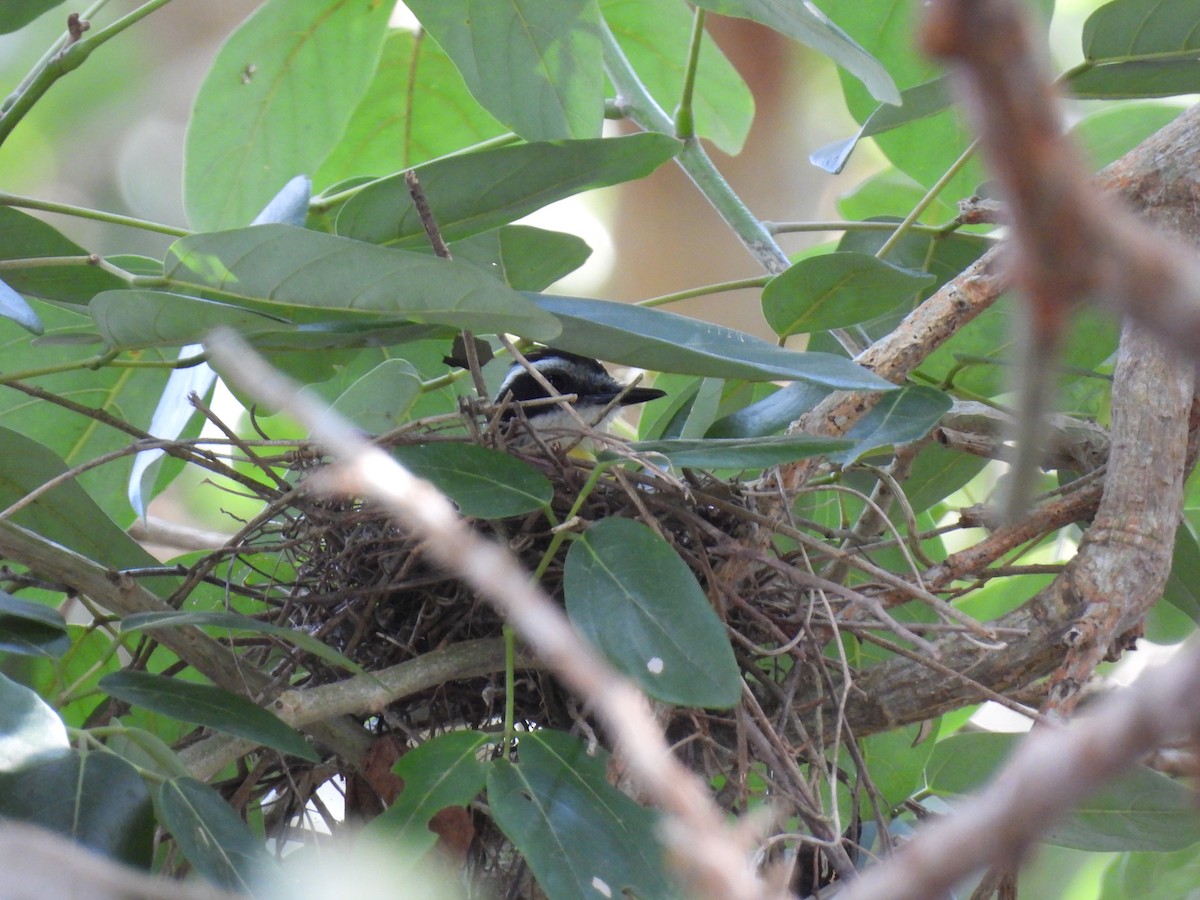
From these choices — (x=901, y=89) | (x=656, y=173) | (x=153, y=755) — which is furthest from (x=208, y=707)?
(x=656, y=173)

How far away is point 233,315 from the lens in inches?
34.7

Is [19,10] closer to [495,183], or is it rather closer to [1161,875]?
[495,183]

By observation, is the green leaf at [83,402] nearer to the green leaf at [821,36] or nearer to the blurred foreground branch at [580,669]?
the green leaf at [821,36]

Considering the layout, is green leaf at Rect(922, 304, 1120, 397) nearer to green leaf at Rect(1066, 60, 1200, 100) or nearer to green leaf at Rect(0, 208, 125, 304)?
green leaf at Rect(1066, 60, 1200, 100)

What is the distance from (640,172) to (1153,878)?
1201 mm

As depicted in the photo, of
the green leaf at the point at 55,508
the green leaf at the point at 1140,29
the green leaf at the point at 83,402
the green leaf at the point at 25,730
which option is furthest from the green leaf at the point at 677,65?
the green leaf at the point at 25,730

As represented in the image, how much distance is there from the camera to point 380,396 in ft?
3.99

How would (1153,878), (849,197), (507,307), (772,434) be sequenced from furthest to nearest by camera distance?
(849,197)
(1153,878)
(772,434)
(507,307)

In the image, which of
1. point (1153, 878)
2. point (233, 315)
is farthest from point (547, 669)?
point (1153, 878)

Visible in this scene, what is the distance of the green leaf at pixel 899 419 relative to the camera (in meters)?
0.98

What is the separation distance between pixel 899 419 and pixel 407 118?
3.48 ft

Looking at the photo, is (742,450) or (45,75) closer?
(742,450)

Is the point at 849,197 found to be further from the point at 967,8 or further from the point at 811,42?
the point at 967,8

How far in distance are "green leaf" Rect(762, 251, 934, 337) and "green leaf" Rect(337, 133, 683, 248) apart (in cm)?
18
